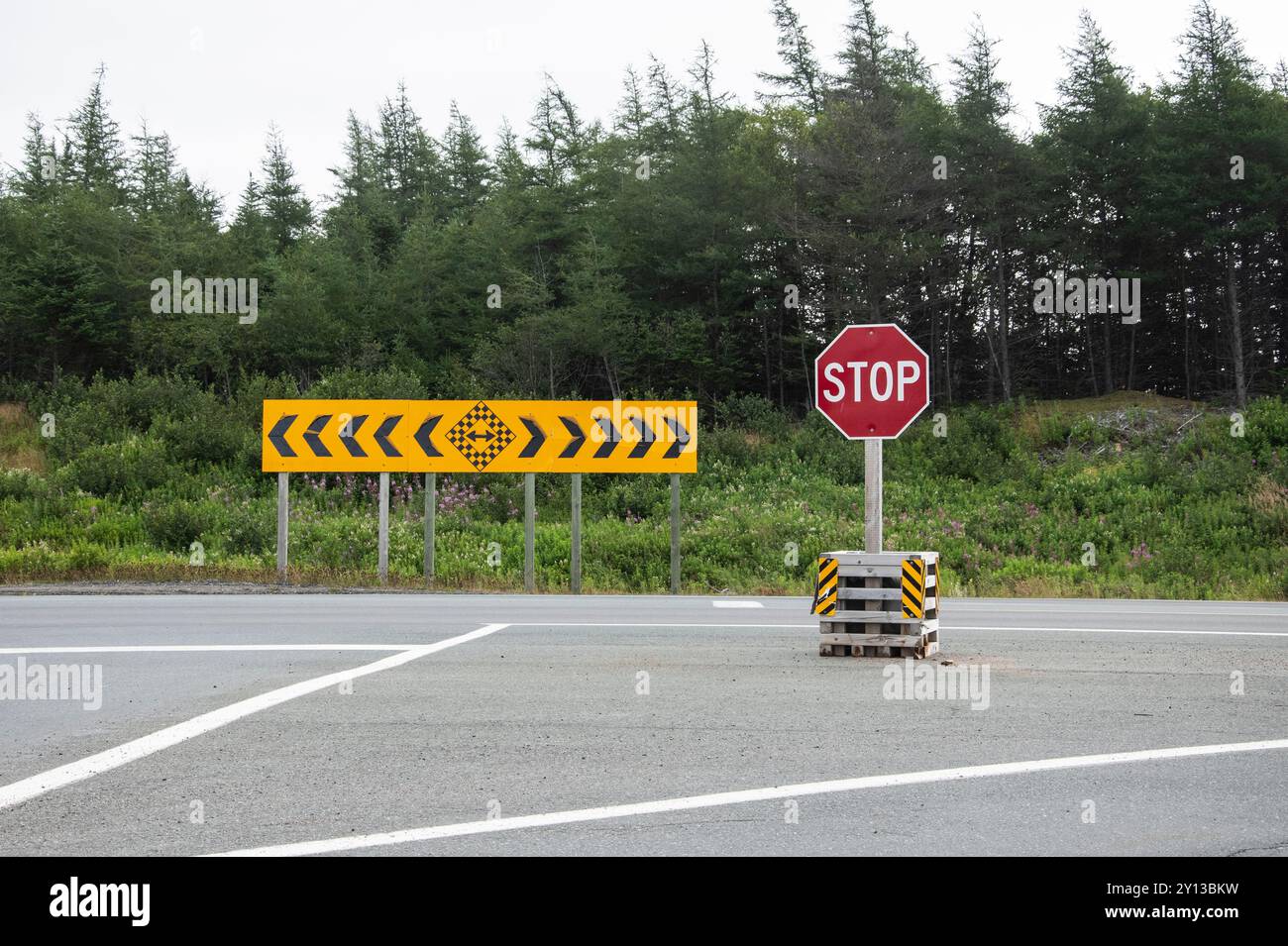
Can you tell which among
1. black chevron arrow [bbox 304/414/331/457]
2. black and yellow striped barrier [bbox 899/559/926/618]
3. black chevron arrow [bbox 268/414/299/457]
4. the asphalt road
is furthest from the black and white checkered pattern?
black and yellow striped barrier [bbox 899/559/926/618]

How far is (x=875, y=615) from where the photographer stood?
10.5 meters

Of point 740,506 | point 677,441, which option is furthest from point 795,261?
point 677,441

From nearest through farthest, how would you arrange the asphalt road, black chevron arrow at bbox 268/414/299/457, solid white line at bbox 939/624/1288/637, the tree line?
the asphalt road
solid white line at bbox 939/624/1288/637
black chevron arrow at bbox 268/414/299/457
the tree line

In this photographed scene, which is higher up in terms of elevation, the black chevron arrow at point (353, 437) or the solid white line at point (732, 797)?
the black chevron arrow at point (353, 437)

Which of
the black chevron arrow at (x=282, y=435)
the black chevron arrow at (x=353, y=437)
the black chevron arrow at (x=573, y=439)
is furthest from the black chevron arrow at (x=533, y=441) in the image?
the black chevron arrow at (x=282, y=435)

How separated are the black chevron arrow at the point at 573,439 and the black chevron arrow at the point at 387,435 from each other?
305 centimetres

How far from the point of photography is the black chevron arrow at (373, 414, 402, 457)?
21.0m

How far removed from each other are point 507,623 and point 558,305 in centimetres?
3588

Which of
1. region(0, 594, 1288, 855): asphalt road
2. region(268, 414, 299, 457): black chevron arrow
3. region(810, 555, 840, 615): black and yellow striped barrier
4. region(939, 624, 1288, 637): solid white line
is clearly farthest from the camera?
region(268, 414, 299, 457): black chevron arrow

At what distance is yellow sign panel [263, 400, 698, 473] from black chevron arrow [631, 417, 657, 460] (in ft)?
0.06

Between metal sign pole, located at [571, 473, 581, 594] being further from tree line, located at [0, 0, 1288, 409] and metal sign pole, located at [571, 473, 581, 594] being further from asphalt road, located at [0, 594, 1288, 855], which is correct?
tree line, located at [0, 0, 1288, 409]

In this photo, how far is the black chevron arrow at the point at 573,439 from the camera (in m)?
20.6

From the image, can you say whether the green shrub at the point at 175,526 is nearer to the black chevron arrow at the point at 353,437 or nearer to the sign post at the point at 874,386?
the black chevron arrow at the point at 353,437

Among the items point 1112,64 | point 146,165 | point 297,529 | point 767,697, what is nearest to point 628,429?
point 297,529
